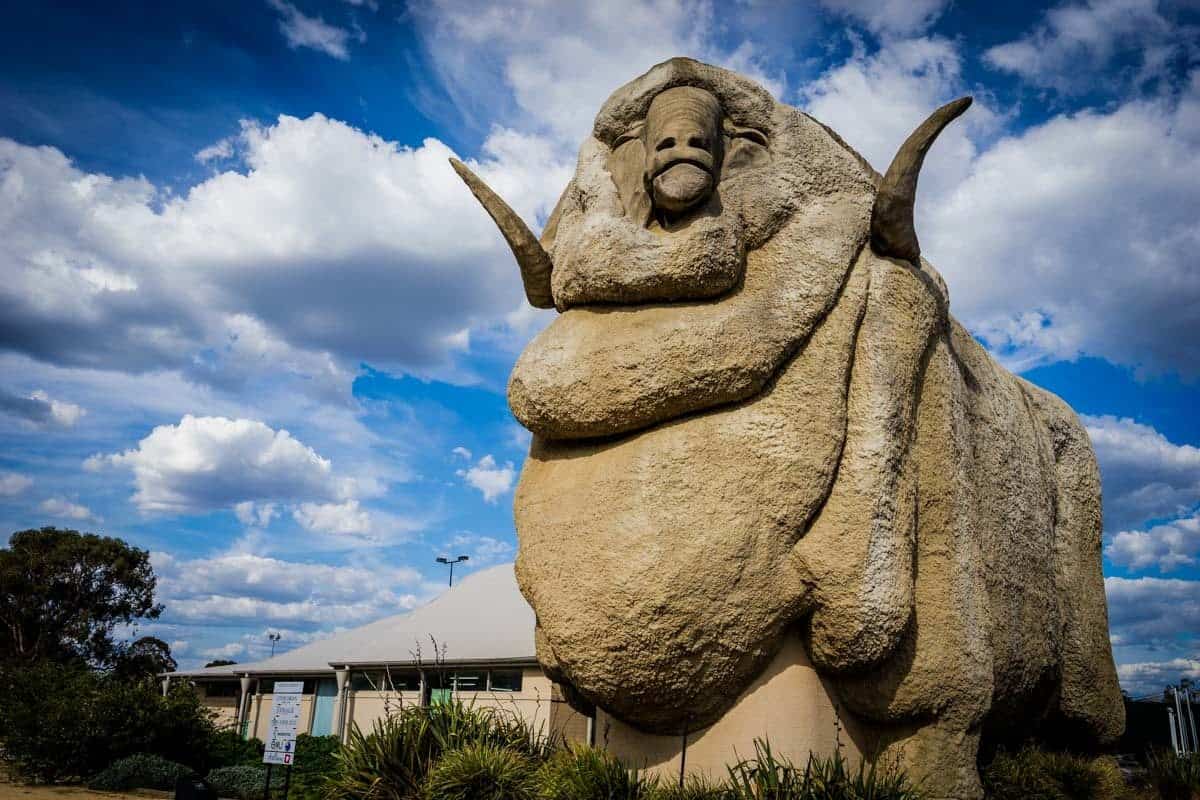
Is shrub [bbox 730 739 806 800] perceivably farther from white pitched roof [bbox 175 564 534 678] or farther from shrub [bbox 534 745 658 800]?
white pitched roof [bbox 175 564 534 678]

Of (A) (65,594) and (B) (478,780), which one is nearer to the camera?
(B) (478,780)

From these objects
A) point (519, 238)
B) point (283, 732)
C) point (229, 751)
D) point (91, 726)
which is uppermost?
Result: point (519, 238)

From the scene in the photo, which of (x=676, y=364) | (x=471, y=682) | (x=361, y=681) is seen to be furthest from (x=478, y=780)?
(x=361, y=681)

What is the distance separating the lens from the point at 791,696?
220 inches

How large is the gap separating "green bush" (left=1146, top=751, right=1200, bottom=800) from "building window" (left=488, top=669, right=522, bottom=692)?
12327 millimetres

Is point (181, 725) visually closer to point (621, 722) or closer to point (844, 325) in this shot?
point (621, 722)

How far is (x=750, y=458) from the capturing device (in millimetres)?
5406

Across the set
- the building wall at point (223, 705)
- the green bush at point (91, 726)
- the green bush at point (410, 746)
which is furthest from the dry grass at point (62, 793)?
the building wall at point (223, 705)

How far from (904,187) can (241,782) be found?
13.1 m

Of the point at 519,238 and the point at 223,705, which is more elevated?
the point at 519,238

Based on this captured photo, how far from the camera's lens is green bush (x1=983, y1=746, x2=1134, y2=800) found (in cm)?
674

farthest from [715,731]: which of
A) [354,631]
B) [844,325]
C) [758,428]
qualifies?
[354,631]

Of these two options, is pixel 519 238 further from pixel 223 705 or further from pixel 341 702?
pixel 223 705

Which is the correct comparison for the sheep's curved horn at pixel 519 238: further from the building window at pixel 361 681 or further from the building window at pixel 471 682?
the building window at pixel 361 681
